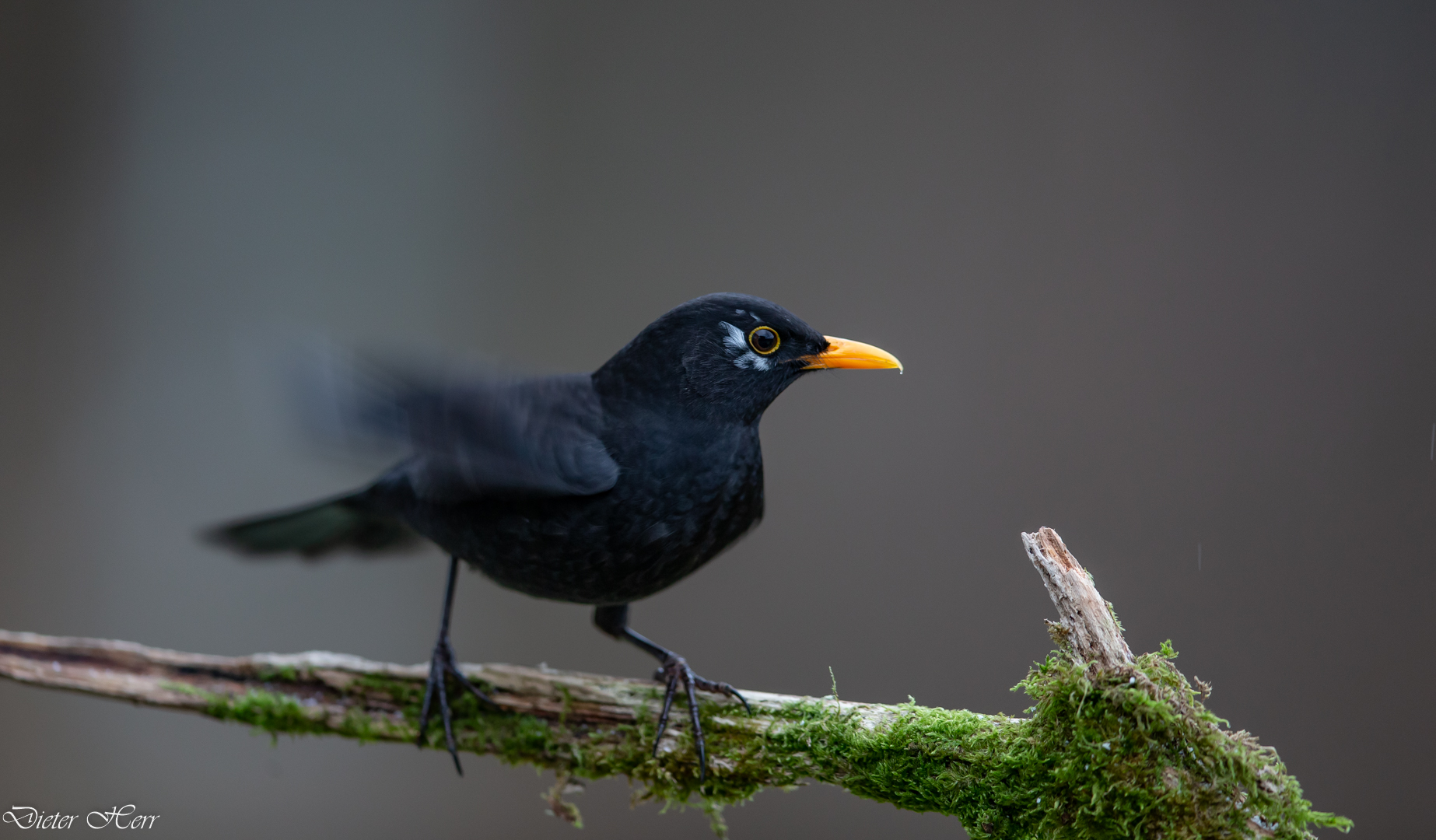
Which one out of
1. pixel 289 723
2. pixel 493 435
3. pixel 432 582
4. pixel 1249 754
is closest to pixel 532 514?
pixel 493 435

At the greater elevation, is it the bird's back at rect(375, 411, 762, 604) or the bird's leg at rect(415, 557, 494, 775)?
the bird's back at rect(375, 411, 762, 604)

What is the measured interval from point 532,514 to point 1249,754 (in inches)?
68.1

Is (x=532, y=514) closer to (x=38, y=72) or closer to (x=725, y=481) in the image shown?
(x=725, y=481)

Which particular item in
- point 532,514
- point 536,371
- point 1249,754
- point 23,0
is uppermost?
point 23,0

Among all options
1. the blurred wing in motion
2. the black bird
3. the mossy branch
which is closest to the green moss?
the mossy branch

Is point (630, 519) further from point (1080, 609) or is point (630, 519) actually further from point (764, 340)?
point (1080, 609)

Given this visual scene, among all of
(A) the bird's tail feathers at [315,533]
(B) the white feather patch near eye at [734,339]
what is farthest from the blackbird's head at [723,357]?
(A) the bird's tail feathers at [315,533]

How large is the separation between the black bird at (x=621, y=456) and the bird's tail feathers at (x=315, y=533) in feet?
2.35

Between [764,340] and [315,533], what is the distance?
2.02 metres

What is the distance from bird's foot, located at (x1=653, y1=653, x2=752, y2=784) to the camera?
8.28 ft

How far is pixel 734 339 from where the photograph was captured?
2596mm

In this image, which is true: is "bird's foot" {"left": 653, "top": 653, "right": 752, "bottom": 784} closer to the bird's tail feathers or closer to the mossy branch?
the mossy branch

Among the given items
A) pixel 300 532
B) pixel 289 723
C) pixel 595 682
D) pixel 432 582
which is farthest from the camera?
pixel 432 582

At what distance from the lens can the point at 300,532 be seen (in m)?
3.45
